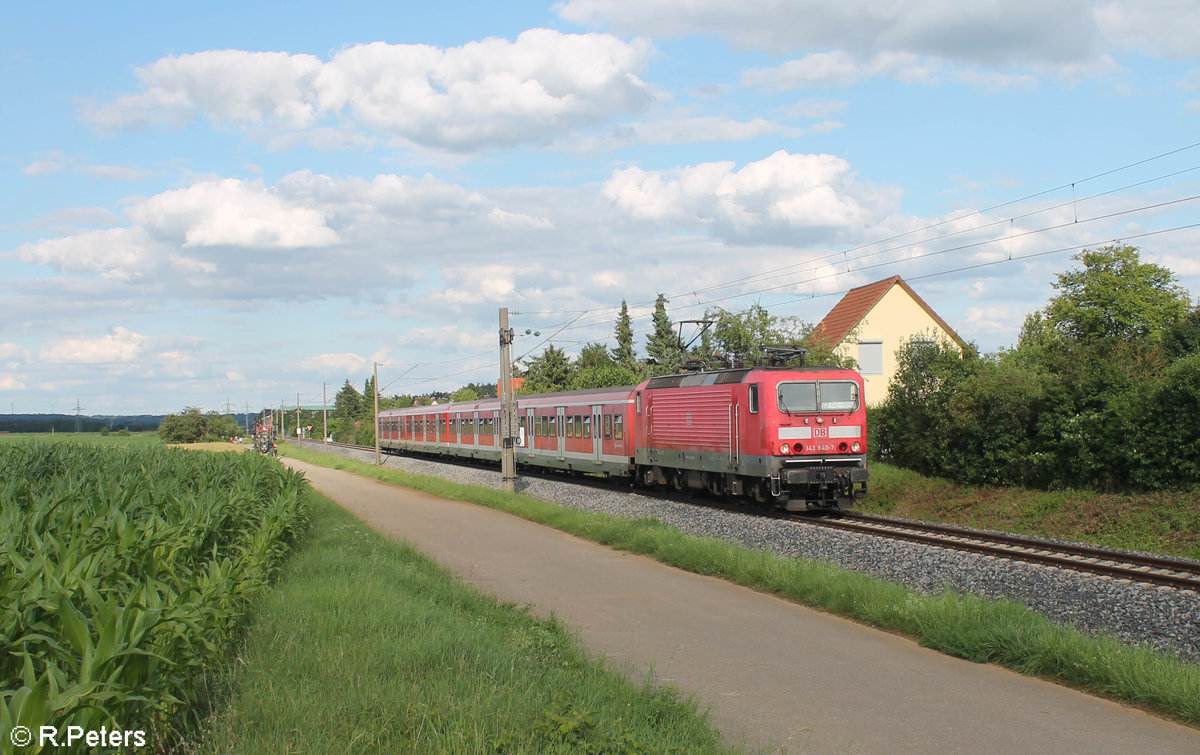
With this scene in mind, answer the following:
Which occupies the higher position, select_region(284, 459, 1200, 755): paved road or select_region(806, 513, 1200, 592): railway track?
select_region(284, 459, 1200, 755): paved road

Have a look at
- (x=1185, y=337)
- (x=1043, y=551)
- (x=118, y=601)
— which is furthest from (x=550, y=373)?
(x=118, y=601)

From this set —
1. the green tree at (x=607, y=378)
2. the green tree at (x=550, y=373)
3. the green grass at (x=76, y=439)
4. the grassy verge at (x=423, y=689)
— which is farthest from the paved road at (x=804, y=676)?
the green tree at (x=550, y=373)

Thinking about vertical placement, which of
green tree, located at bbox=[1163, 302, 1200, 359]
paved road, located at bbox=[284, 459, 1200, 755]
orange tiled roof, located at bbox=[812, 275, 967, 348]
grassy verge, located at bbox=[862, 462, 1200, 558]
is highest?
orange tiled roof, located at bbox=[812, 275, 967, 348]

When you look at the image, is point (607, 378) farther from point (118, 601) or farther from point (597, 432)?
point (118, 601)

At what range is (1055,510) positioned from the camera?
65.1ft

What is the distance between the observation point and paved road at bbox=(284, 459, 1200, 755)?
6.15 m

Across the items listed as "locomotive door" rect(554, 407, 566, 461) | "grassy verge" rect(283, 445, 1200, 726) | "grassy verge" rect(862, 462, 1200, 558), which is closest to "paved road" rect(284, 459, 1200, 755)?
"grassy verge" rect(283, 445, 1200, 726)

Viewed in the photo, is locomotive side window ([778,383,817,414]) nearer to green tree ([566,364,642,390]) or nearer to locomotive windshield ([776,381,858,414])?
locomotive windshield ([776,381,858,414])

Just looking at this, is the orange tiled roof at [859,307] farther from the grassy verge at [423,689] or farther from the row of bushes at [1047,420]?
the grassy verge at [423,689]

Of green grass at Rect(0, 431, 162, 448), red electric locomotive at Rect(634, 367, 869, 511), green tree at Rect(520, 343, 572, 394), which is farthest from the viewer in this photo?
green tree at Rect(520, 343, 572, 394)

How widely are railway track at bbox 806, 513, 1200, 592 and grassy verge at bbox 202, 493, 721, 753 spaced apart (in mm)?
8212

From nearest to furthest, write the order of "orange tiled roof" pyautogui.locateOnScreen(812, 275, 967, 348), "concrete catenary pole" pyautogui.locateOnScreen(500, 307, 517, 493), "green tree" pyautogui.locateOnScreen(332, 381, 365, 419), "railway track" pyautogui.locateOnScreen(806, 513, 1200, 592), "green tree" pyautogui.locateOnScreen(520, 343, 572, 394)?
"railway track" pyautogui.locateOnScreen(806, 513, 1200, 592), "concrete catenary pole" pyautogui.locateOnScreen(500, 307, 517, 493), "orange tiled roof" pyautogui.locateOnScreen(812, 275, 967, 348), "green tree" pyautogui.locateOnScreen(520, 343, 572, 394), "green tree" pyautogui.locateOnScreen(332, 381, 365, 419)

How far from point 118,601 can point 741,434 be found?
1701cm

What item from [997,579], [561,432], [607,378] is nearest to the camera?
[997,579]
